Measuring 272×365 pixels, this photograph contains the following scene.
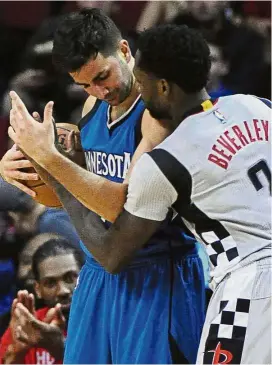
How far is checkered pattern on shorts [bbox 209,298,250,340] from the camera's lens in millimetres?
2904

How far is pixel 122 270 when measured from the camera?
11.6ft

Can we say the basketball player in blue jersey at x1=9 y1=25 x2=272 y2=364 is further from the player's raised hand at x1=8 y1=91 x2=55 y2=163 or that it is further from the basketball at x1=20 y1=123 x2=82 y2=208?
the basketball at x1=20 y1=123 x2=82 y2=208

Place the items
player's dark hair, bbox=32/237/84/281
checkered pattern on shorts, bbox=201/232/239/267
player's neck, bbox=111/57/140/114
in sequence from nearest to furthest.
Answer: checkered pattern on shorts, bbox=201/232/239/267
player's neck, bbox=111/57/140/114
player's dark hair, bbox=32/237/84/281

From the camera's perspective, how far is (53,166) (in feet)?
10.6

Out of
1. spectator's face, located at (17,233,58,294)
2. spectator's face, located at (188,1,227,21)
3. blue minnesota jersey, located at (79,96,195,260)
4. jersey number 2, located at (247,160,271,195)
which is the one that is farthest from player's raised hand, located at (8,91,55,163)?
spectator's face, located at (188,1,227,21)

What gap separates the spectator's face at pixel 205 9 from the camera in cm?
618

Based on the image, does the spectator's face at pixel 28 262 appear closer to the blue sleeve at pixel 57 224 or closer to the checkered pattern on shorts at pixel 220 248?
the blue sleeve at pixel 57 224

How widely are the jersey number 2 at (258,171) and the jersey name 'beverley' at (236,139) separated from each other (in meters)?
0.08

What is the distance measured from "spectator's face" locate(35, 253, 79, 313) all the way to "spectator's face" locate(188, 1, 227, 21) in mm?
2096

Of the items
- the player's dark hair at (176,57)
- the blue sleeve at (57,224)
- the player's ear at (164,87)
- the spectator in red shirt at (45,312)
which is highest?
the player's dark hair at (176,57)

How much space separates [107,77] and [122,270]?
0.73 meters

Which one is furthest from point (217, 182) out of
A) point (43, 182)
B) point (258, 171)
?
point (43, 182)

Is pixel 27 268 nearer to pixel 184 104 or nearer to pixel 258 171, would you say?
pixel 184 104

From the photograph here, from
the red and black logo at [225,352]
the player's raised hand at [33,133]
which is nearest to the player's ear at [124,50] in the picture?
the player's raised hand at [33,133]
